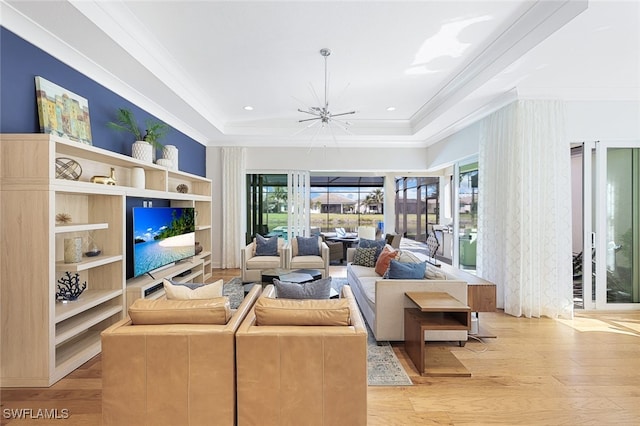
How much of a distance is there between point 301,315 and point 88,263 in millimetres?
2228

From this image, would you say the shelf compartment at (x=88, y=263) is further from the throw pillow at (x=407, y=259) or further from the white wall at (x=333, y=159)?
the white wall at (x=333, y=159)

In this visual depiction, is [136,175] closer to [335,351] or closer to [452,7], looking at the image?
[335,351]

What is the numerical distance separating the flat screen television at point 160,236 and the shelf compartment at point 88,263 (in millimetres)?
551

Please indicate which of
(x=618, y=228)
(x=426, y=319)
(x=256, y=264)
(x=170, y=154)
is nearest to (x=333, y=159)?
(x=256, y=264)

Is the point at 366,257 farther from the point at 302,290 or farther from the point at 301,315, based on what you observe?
the point at 301,315

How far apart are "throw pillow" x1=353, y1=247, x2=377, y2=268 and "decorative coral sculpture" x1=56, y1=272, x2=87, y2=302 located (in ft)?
12.0

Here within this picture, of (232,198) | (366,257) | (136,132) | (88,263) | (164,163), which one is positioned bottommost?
(366,257)

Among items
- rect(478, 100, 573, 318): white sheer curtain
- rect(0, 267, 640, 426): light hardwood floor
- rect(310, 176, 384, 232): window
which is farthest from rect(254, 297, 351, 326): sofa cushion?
rect(310, 176, 384, 232): window

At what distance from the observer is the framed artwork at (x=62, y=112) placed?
2.67 meters

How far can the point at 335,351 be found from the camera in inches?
72.3

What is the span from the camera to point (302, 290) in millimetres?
2428

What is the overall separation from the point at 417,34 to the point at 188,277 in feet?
15.1

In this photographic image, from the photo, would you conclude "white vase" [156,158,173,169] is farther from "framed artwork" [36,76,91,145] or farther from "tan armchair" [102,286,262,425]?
"tan armchair" [102,286,262,425]

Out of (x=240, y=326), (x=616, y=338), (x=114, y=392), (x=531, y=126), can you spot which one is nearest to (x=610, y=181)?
(x=531, y=126)
